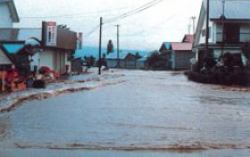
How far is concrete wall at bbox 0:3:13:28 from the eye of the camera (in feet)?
167

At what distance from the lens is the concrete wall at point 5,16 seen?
50812mm

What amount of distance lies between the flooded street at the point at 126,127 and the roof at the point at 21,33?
2220 cm

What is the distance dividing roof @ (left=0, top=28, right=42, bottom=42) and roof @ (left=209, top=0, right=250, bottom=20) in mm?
17022

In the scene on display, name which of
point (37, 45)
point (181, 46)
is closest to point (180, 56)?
point (181, 46)

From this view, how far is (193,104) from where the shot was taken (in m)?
25.7

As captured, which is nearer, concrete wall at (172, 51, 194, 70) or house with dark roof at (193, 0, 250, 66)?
house with dark roof at (193, 0, 250, 66)

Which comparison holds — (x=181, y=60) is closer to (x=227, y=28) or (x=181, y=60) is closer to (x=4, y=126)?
(x=227, y=28)

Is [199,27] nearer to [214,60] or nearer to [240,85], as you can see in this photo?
[214,60]

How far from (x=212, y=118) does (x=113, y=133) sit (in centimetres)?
546

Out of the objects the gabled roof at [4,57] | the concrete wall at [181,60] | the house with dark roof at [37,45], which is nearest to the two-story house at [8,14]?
the house with dark roof at [37,45]

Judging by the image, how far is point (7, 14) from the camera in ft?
171

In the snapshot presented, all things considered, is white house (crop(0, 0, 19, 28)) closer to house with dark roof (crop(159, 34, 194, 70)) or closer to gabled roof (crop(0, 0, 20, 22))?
gabled roof (crop(0, 0, 20, 22))

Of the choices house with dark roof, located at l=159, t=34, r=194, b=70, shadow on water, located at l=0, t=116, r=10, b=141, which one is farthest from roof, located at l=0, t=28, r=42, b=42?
house with dark roof, located at l=159, t=34, r=194, b=70

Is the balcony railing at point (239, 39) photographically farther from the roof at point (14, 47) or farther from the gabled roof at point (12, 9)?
the roof at point (14, 47)
